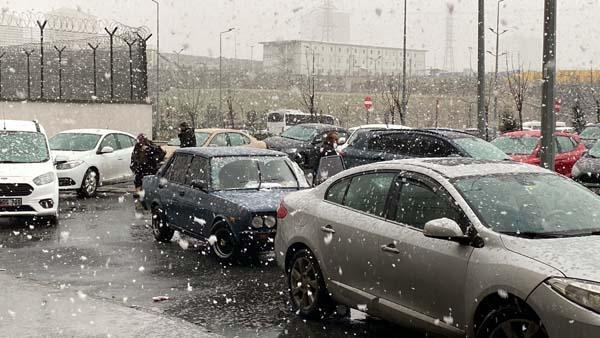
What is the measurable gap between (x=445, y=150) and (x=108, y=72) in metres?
16.4

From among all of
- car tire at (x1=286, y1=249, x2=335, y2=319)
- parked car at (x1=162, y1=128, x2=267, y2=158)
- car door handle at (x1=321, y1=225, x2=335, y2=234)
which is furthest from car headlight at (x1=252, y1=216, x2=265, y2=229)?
parked car at (x1=162, y1=128, x2=267, y2=158)

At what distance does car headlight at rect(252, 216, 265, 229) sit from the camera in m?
9.99

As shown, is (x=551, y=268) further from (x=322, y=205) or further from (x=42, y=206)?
(x=42, y=206)

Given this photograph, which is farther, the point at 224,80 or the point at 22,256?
the point at 224,80

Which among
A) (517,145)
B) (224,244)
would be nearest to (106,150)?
(224,244)

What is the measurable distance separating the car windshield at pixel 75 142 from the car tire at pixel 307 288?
12.7m

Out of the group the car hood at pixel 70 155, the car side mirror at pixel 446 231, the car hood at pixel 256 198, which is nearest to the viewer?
the car side mirror at pixel 446 231

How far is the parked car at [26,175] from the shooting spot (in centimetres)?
1348

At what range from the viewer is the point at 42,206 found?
13.8 metres

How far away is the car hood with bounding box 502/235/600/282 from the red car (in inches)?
538

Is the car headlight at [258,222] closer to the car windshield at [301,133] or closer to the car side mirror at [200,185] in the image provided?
the car side mirror at [200,185]

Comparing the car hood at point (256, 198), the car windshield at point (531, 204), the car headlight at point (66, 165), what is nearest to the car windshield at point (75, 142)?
the car headlight at point (66, 165)

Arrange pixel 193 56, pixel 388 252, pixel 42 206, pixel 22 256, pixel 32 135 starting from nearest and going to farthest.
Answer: pixel 388 252, pixel 22 256, pixel 42 206, pixel 32 135, pixel 193 56

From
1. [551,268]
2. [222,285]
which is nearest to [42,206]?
[222,285]
